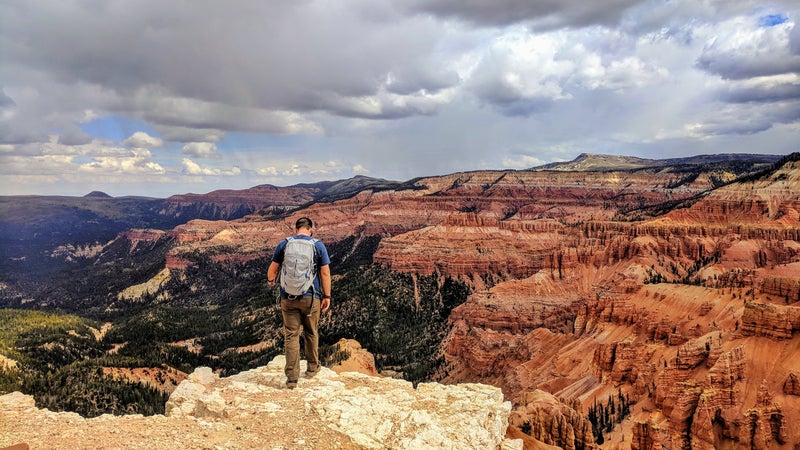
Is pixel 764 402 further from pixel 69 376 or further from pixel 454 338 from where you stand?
pixel 69 376

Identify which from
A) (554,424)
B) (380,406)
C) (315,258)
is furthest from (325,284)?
(554,424)

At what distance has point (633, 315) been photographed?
5788 cm

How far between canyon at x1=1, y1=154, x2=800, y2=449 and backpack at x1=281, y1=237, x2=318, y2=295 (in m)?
12.5

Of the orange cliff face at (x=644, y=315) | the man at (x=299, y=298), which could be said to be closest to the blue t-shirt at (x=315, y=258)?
the man at (x=299, y=298)

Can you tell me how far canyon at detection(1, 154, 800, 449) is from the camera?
33812 millimetres

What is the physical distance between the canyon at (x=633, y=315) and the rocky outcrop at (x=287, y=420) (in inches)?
373

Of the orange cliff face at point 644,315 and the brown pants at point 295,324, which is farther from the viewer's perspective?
the orange cliff face at point 644,315

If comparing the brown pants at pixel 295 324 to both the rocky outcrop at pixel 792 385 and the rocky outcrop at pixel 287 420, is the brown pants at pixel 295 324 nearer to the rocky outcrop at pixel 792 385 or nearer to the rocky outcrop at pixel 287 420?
the rocky outcrop at pixel 287 420

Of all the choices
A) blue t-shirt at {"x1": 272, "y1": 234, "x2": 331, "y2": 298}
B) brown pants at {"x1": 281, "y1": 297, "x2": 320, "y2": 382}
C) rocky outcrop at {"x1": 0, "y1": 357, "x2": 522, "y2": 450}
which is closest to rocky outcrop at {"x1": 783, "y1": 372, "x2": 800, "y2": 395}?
rocky outcrop at {"x1": 0, "y1": 357, "x2": 522, "y2": 450}

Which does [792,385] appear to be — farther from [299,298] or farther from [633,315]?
[299,298]

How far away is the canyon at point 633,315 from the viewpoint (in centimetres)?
3381

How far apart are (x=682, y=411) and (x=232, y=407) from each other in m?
36.6

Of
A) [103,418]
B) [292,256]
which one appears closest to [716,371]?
[292,256]

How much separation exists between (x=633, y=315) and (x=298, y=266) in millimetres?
56342
